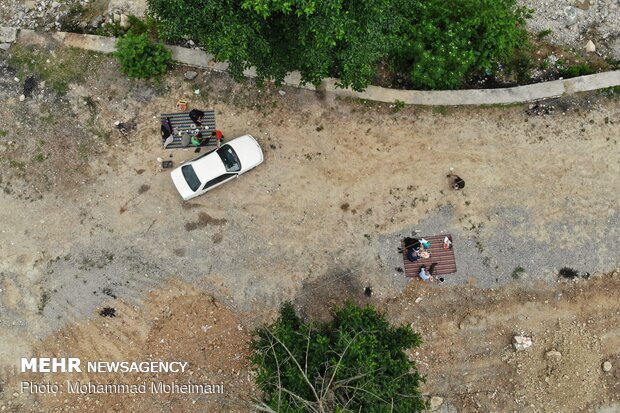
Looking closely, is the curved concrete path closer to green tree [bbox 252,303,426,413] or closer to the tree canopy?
the tree canopy

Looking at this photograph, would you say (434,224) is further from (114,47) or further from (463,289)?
(114,47)

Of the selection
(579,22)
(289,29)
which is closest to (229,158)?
(289,29)

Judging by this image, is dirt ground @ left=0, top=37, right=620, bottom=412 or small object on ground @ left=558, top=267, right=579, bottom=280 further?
small object on ground @ left=558, top=267, right=579, bottom=280

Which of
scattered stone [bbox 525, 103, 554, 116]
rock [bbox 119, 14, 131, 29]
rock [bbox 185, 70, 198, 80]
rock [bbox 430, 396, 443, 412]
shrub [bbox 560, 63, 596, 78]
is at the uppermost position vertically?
shrub [bbox 560, 63, 596, 78]

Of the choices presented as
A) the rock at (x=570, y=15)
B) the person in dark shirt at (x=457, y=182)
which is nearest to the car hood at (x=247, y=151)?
the person in dark shirt at (x=457, y=182)

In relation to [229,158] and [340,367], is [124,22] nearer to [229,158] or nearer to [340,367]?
[229,158]

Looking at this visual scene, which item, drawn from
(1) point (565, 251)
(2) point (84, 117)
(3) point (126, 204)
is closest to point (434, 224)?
(1) point (565, 251)

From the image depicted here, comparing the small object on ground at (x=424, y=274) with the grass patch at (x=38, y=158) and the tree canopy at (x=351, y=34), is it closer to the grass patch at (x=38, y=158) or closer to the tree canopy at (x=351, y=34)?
the tree canopy at (x=351, y=34)

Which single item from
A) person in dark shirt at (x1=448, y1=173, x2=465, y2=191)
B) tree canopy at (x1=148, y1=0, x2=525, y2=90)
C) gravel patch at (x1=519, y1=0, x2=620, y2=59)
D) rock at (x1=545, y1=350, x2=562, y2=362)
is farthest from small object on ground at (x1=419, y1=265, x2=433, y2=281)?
gravel patch at (x1=519, y1=0, x2=620, y2=59)
